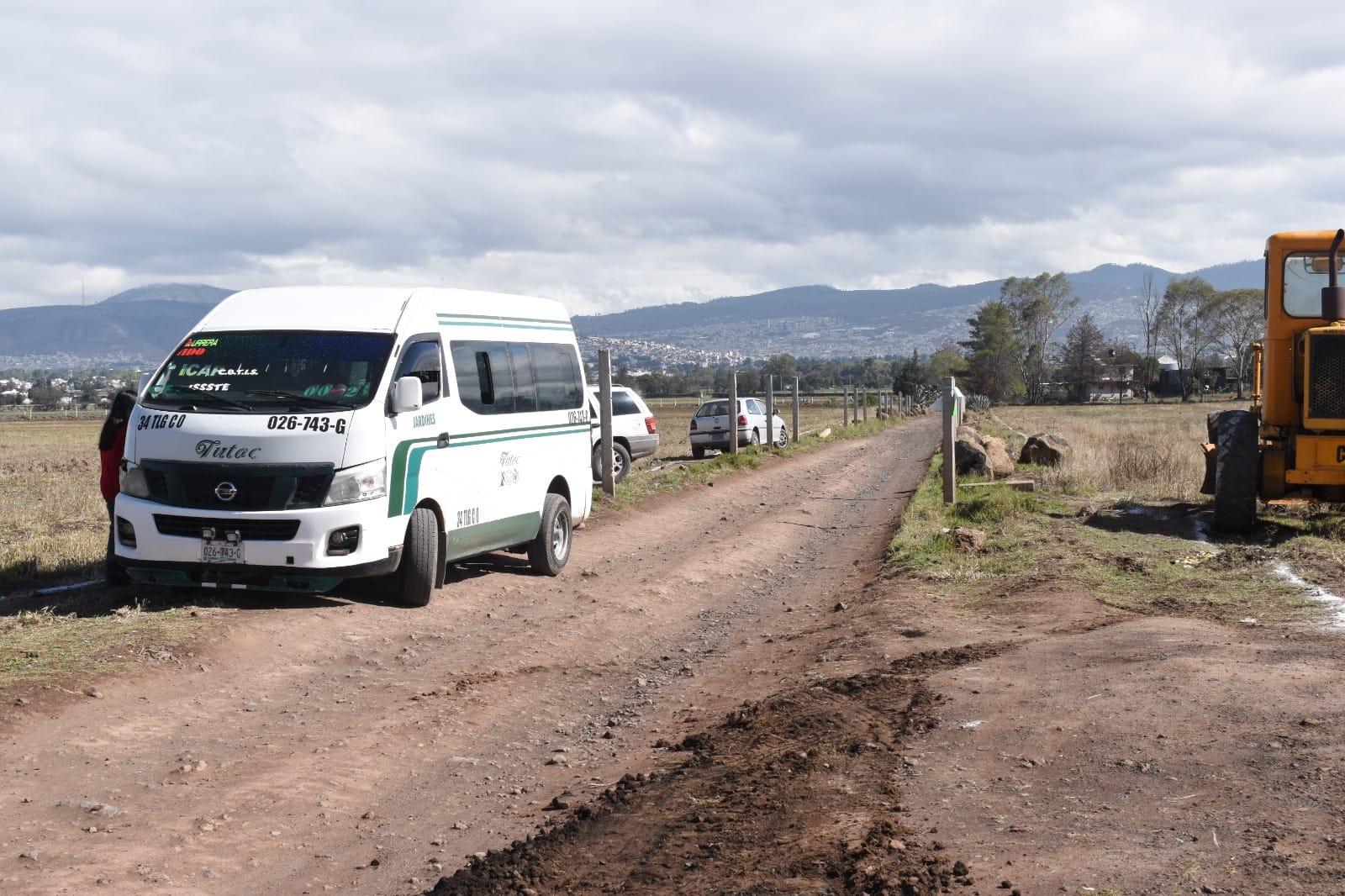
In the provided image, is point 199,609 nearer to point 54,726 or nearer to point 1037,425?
point 54,726

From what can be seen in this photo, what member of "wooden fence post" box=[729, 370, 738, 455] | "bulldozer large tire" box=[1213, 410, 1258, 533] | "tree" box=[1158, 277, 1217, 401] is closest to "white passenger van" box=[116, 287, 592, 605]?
"bulldozer large tire" box=[1213, 410, 1258, 533]

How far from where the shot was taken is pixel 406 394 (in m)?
9.71

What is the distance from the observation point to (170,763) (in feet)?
20.2

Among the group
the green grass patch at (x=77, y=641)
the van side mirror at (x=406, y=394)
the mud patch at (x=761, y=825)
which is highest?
the van side mirror at (x=406, y=394)

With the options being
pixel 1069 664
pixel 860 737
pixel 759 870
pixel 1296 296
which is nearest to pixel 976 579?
pixel 1069 664

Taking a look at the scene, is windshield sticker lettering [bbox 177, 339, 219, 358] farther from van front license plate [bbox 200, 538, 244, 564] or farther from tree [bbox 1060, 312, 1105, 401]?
tree [bbox 1060, 312, 1105, 401]

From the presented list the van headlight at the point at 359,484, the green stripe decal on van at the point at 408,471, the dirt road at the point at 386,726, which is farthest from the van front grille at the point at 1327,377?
the van headlight at the point at 359,484

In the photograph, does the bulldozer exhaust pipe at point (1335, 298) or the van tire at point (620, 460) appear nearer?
the bulldozer exhaust pipe at point (1335, 298)

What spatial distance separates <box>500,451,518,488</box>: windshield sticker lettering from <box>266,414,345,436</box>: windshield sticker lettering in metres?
2.27

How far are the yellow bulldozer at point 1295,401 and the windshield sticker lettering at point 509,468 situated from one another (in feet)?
28.1

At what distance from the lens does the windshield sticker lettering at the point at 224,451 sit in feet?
30.4

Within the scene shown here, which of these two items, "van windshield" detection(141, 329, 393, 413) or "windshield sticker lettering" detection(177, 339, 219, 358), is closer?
"van windshield" detection(141, 329, 393, 413)

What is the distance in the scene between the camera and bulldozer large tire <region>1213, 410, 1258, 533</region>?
14633mm

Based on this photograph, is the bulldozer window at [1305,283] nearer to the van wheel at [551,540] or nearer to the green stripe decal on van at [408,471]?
the van wheel at [551,540]
